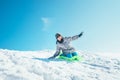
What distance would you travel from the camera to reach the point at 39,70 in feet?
24.0

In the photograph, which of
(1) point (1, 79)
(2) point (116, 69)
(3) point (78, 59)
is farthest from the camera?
(3) point (78, 59)

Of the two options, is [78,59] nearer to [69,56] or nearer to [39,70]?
[69,56]

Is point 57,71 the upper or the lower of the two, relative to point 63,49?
lower

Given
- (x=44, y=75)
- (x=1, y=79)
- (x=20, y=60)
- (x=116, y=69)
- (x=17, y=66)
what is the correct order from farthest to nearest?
(x=116, y=69), (x=20, y=60), (x=17, y=66), (x=44, y=75), (x=1, y=79)

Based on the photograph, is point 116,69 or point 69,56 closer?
point 116,69

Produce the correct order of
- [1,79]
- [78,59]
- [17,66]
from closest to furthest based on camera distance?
1. [1,79]
2. [17,66]
3. [78,59]

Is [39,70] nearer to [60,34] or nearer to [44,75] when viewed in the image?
[44,75]

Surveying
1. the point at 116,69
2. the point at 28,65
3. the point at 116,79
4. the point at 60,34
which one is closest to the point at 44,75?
the point at 28,65

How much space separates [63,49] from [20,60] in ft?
12.3

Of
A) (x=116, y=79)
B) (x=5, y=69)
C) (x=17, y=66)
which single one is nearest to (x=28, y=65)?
(x=17, y=66)

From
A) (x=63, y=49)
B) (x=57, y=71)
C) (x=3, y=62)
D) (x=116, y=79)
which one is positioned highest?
(x=63, y=49)

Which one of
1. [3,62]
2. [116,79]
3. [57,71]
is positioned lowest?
[116,79]

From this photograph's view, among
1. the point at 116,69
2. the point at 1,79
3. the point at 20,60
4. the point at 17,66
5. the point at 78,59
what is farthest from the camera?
the point at 78,59

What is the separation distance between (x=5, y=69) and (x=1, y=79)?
820mm
